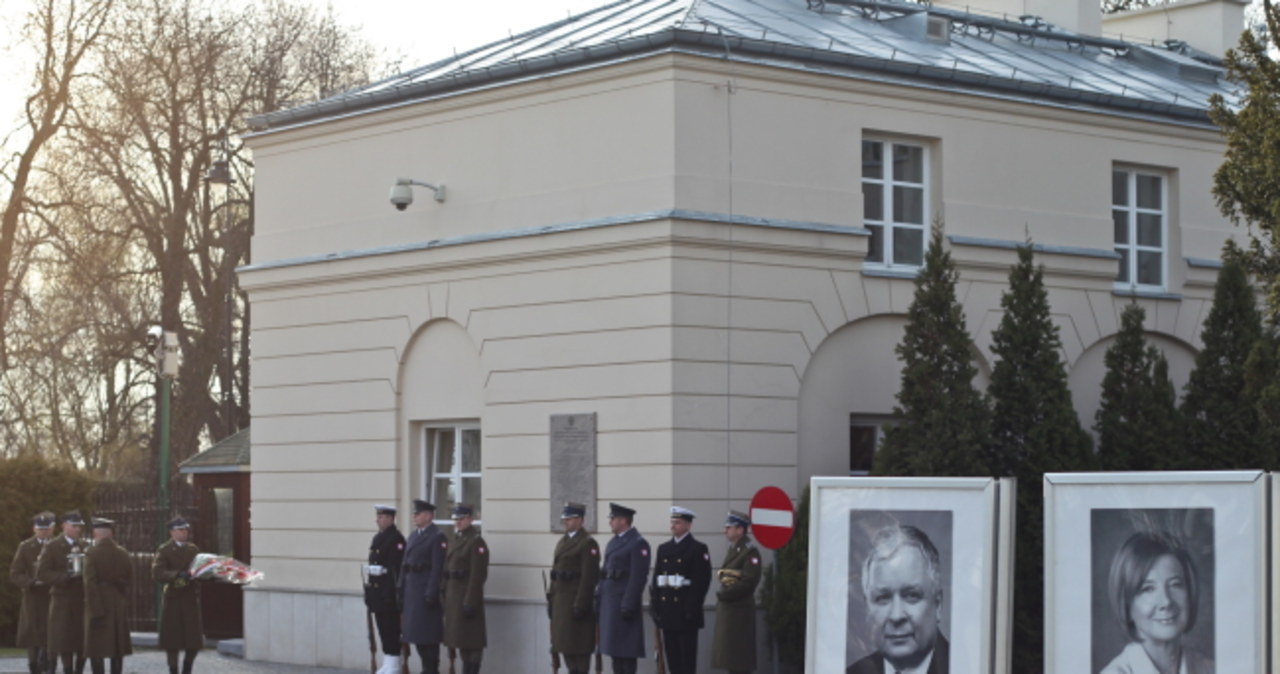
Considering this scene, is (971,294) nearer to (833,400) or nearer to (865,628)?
(833,400)

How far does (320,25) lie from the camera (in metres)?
42.7

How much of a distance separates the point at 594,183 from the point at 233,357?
2192 centimetres

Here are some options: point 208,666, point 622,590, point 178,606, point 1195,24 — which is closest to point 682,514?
point 622,590

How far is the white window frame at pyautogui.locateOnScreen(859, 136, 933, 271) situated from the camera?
71.9ft

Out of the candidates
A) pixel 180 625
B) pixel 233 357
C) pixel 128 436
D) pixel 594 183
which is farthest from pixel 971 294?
pixel 128 436

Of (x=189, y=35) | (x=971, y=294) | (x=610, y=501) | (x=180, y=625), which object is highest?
(x=189, y=35)

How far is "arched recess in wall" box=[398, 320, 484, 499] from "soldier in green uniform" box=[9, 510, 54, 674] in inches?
156

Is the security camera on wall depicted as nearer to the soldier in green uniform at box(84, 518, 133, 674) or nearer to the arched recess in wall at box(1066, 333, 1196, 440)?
the soldier in green uniform at box(84, 518, 133, 674)

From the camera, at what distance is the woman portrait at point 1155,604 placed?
39.1 ft

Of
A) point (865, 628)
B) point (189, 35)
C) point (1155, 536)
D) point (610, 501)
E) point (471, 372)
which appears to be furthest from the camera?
point (189, 35)

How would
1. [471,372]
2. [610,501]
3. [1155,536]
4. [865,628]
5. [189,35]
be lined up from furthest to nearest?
[189,35] < [471,372] < [610,501] < [865,628] < [1155,536]

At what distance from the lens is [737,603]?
1894 centimetres

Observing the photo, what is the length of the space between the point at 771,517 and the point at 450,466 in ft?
17.7

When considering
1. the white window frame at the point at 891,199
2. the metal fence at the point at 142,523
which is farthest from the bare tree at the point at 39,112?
the white window frame at the point at 891,199
